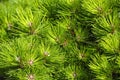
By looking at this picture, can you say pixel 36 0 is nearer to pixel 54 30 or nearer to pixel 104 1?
pixel 54 30

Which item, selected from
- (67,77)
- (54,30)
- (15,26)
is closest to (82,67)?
(67,77)

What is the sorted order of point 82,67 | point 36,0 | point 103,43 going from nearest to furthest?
point 103,43 → point 82,67 → point 36,0

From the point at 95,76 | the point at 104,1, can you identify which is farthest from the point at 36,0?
the point at 95,76

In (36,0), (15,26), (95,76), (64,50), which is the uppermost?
(36,0)

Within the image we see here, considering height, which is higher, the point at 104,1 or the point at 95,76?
the point at 104,1

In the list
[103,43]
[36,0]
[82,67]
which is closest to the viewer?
[103,43]

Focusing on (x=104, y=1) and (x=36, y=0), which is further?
(x=36, y=0)
